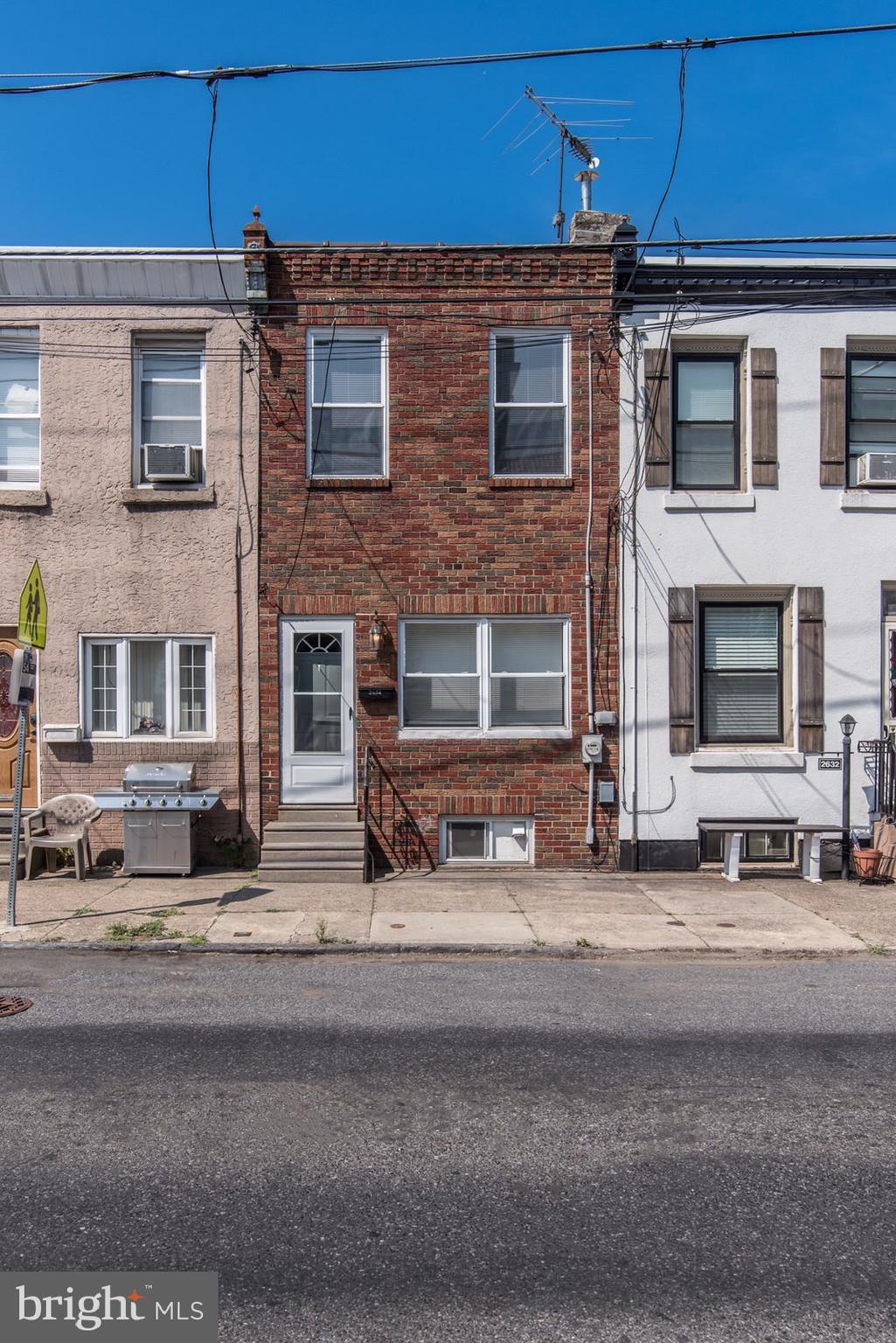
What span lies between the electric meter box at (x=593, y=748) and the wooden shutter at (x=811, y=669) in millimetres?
2384


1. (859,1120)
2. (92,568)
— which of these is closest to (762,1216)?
(859,1120)

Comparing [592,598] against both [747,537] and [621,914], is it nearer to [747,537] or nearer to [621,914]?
[747,537]

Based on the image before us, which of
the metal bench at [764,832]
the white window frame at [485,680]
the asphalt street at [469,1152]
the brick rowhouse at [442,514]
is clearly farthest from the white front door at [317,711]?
the metal bench at [764,832]

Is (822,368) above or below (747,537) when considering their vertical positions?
above

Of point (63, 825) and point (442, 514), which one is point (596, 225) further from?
point (63, 825)

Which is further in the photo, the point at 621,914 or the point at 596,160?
the point at 596,160

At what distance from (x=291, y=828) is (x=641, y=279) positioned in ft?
25.0

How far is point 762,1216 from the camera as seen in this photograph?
12.4ft

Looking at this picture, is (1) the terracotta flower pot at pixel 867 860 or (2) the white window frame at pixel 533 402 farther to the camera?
(2) the white window frame at pixel 533 402

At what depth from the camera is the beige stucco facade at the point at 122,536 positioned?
1097cm

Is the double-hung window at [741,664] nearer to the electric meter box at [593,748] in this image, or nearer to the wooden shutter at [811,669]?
the wooden shutter at [811,669]

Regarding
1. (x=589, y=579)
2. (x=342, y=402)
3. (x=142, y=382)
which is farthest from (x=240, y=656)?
(x=589, y=579)

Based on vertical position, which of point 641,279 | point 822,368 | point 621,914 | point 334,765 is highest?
point 641,279

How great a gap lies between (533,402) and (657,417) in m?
1.48
